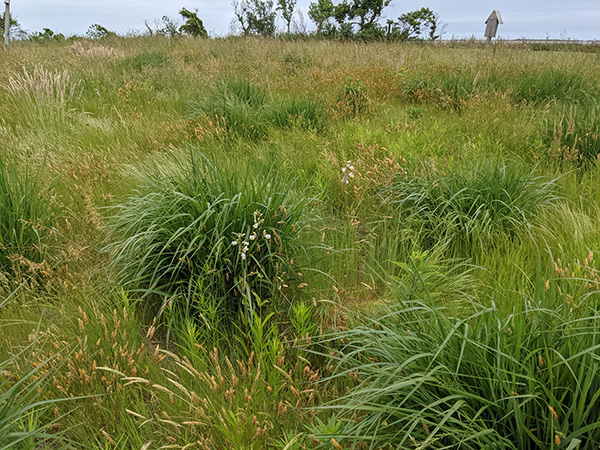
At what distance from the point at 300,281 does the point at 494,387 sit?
1.21m

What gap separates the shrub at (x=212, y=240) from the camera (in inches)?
81.6

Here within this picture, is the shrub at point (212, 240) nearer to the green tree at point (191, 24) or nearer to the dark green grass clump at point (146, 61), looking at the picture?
the dark green grass clump at point (146, 61)

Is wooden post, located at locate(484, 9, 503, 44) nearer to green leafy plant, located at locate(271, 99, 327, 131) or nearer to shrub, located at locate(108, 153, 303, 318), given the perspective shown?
green leafy plant, located at locate(271, 99, 327, 131)

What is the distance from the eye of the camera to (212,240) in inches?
83.2

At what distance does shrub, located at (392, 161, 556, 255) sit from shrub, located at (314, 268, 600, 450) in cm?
115

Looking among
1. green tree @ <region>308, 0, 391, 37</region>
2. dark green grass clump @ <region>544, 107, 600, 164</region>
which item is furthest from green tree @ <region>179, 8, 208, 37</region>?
dark green grass clump @ <region>544, 107, 600, 164</region>

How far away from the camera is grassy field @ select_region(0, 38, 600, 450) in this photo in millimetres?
1273

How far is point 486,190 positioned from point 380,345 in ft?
5.96

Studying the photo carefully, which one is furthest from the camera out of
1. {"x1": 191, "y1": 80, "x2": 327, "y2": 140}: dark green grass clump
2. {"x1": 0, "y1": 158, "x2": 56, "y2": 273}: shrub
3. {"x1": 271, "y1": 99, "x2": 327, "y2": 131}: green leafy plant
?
{"x1": 271, "y1": 99, "x2": 327, "y2": 131}: green leafy plant

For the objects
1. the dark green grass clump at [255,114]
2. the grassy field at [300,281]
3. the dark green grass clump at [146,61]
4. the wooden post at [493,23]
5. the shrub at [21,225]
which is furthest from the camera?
the wooden post at [493,23]

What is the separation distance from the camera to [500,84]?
22.0 ft

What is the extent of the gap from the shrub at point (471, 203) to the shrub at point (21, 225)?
2.51 metres

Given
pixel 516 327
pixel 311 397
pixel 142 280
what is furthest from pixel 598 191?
pixel 142 280

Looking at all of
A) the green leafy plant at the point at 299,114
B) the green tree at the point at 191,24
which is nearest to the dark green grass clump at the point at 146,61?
the green leafy plant at the point at 299,114
